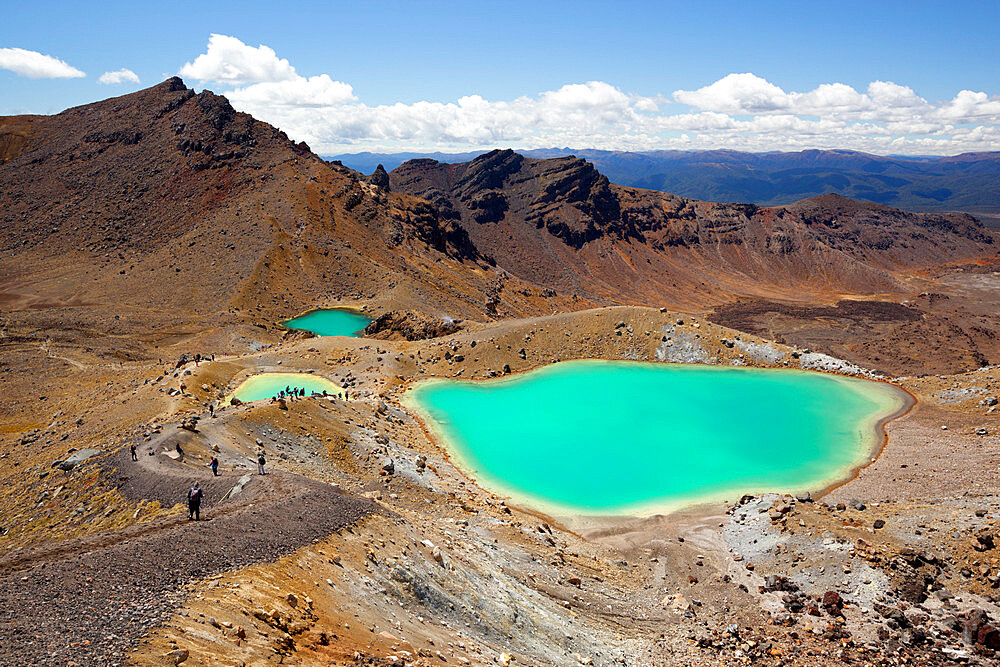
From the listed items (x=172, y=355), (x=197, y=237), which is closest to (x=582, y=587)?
(x=172, y=355)

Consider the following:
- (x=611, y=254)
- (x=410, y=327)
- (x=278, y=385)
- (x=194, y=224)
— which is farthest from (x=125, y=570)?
(x=611, y=254)

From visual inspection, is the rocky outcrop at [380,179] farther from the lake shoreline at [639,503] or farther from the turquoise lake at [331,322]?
the lake shoreline at [639,503]

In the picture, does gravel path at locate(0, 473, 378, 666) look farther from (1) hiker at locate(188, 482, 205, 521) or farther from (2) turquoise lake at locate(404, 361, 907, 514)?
(2) turquoise lake at locate(404, 361, 907, 514)

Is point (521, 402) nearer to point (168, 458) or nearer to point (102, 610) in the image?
point (168, 458)

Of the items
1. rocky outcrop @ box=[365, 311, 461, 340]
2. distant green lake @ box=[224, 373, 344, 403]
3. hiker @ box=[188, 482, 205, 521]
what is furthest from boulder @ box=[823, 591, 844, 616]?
rocky outcrop @ box=[365, 311, 461, 340]

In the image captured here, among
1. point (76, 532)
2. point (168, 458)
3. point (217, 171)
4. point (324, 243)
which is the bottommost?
point (76, 532)

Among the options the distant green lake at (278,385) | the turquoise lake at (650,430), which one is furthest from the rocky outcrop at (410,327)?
the distant green lake at (278,385)
